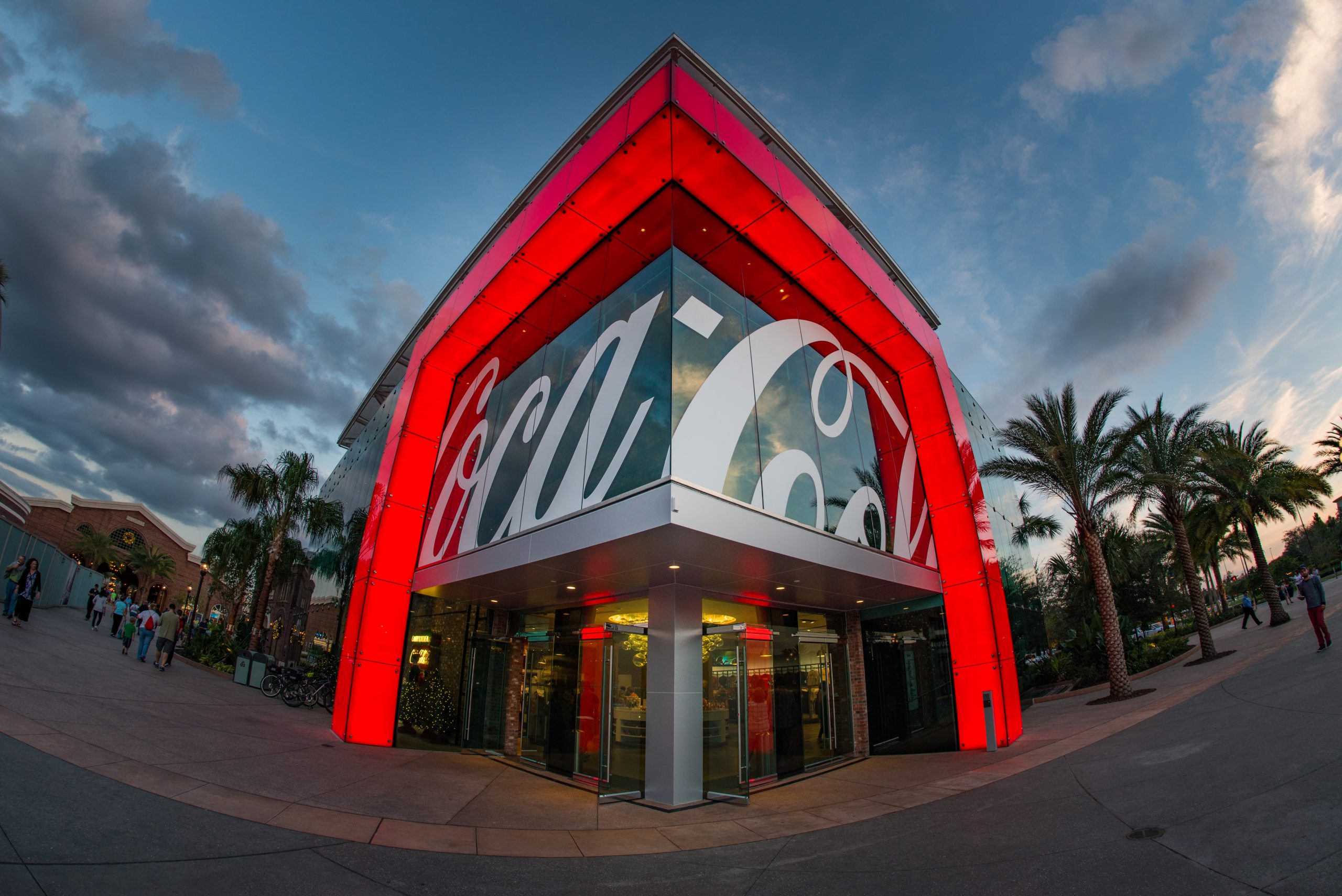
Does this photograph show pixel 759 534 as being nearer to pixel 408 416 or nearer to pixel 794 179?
pixel 794 179

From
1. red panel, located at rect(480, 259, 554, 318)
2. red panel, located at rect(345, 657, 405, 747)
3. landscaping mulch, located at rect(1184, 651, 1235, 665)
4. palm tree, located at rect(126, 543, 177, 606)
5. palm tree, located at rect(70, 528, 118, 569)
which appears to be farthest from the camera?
palm tree, located at rect(126, 543, 177, 606)

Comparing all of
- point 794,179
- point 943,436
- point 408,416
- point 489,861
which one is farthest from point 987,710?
point 408,416

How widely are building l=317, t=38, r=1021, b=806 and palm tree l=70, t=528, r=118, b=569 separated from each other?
7781 cm

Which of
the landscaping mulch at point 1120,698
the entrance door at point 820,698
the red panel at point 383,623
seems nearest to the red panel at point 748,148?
the entrance door at point 820,698

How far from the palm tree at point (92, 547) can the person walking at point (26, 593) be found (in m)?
67.8

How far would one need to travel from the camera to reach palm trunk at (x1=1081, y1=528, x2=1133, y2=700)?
16312 mm

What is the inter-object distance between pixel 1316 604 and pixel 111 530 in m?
106

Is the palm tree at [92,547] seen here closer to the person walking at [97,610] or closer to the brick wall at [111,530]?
the brick wall at [111,530]

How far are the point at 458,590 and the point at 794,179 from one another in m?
11.7

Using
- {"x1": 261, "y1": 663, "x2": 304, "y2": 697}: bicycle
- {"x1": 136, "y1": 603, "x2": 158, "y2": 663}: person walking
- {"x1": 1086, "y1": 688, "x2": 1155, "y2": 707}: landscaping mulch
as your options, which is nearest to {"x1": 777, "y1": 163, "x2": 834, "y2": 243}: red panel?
{"x1": 1086, "y1": 688, "x2": 1155, "y2": 707}: landscaping mulch

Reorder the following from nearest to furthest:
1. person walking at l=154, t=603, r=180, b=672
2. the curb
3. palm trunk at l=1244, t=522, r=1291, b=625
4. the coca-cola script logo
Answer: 1. the coca-cola script logo
2. person walking at l=154, t=603, r=180, b=672
3. the curb
4. palm trunk at l=1244, t=522, r=1291, b=625

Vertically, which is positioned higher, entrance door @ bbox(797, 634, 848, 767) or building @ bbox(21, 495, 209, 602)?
building @ bbox(21, 495, 209, 602)

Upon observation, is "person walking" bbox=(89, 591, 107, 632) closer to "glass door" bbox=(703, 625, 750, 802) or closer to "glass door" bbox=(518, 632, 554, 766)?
"glass door" bbox=(518, 632, 554, 766)

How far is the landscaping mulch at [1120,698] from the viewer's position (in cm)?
1566
